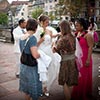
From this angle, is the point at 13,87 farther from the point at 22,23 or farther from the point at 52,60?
the point at 22,23

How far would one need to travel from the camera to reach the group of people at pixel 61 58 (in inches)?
140

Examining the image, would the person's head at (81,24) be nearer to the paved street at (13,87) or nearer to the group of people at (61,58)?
the group of people at (61,58)

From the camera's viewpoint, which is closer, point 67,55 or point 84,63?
point 67,55

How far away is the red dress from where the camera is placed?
168 inches

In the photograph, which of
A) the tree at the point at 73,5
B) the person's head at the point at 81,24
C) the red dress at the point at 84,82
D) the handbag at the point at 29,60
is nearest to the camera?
the handbag at the point at 29,60

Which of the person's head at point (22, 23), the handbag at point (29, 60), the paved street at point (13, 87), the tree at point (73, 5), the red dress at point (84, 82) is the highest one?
the tree at point (73, 5)

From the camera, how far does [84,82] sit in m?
4.46

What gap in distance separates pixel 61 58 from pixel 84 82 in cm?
80

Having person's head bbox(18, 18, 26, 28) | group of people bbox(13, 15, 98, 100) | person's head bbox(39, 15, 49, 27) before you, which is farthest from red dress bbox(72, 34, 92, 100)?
person's head bbox(18, 18, 26, 28)

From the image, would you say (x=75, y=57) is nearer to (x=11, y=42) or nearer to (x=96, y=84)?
(x=96, y=84)

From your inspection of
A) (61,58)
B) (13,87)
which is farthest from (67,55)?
(13,87)

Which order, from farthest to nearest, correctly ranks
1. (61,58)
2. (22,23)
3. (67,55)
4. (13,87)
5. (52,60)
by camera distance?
1. (22,23)
2. (13,87)
3. (52,60)
4. (61,58)
5. (67,55)

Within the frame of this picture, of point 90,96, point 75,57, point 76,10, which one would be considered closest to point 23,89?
point 75,57

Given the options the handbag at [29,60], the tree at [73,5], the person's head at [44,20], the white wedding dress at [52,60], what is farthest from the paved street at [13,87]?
the tree at [73,5]
